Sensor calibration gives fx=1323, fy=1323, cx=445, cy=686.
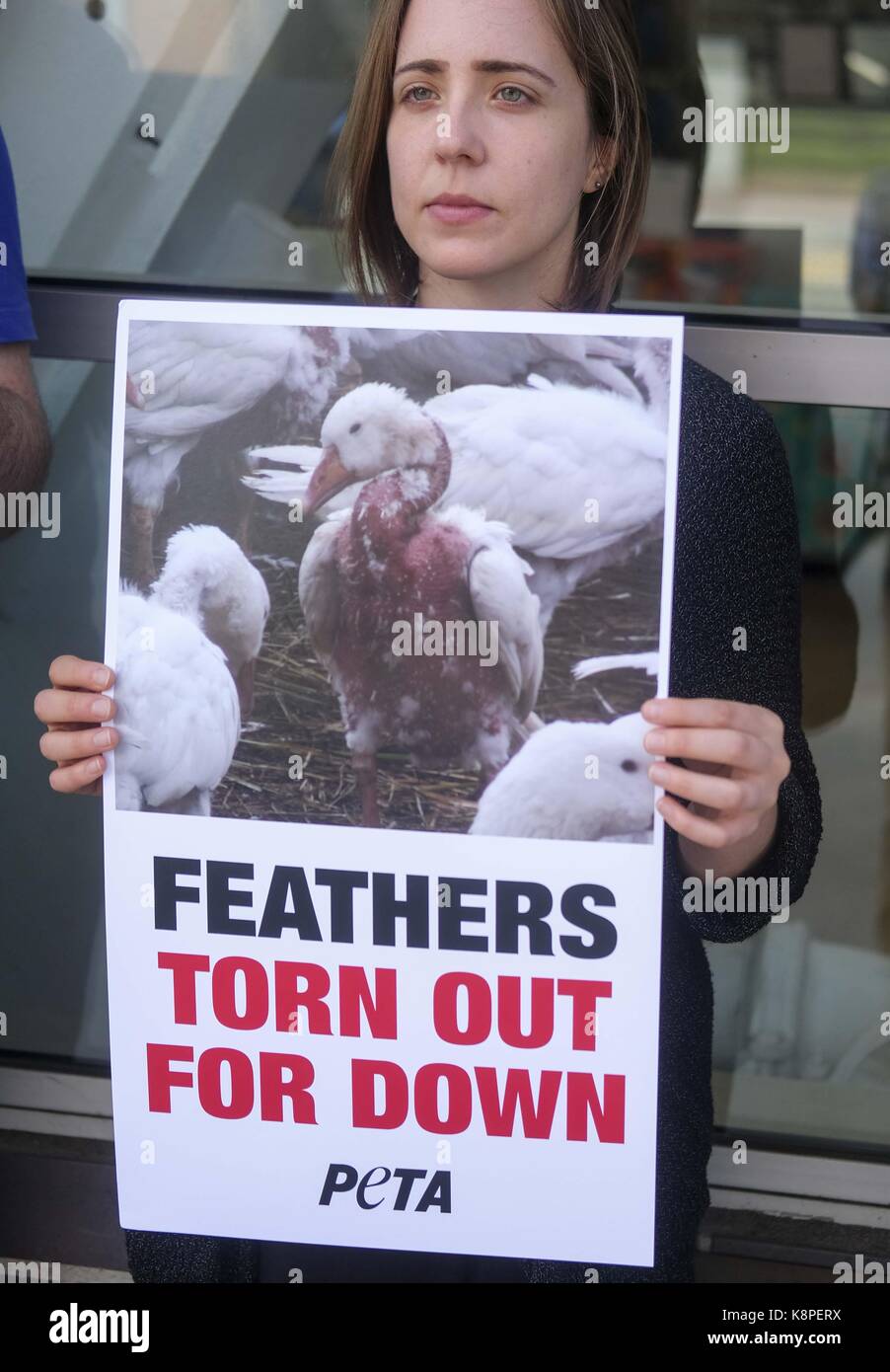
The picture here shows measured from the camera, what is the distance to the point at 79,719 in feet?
2.92

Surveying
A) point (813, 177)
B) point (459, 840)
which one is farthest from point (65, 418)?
point (813, 177)

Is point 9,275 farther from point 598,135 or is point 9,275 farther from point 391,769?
point 391,769

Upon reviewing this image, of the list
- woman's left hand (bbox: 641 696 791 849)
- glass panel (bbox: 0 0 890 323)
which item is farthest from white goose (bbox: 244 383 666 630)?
glass panel (bbox: 0 0 890 323)

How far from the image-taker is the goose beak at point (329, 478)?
857 mm

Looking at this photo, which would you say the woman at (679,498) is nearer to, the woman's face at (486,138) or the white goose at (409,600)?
the woman's face at (486,138)

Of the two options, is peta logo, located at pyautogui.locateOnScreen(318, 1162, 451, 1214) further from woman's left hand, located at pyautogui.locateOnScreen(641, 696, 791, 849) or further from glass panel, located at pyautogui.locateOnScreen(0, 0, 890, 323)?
glass panel, located at pyautogui.locateOnScreen(0, 0, 890, 323)

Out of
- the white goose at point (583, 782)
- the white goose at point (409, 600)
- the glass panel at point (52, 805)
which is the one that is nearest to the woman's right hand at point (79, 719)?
the white goose at point (409, 600)

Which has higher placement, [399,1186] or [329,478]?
[329,478]

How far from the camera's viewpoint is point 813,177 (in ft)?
16.9

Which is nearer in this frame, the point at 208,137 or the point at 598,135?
the point at 598,135
